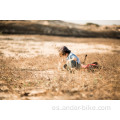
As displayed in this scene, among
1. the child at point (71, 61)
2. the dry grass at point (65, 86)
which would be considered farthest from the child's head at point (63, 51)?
the dry grass at point (65, 86)

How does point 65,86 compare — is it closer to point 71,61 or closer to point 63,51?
point 71,61

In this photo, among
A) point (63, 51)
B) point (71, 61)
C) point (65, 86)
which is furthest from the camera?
point (63, 51)

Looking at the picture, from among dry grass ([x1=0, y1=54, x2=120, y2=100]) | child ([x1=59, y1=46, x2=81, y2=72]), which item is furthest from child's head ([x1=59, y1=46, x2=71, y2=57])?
dry grass ([x1=0, y1=54, x2=120, y2=100])

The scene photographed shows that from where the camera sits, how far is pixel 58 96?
2.18 metres

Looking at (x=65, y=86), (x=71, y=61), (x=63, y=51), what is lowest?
(x=65, y=86)

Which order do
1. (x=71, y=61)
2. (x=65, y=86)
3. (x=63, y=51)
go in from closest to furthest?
(x=65, y=86) < (x=71, y=61) < (x=63, y=51)

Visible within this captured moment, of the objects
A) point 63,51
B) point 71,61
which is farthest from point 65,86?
point 63,51

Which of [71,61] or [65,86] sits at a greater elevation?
[71,61]

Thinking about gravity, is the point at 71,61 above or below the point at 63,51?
below

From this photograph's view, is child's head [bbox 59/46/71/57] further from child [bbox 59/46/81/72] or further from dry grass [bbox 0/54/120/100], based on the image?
dry grass [bbox 0/54/120/100]

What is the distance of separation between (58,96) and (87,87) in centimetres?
74

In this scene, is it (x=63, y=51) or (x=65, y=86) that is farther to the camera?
(x=63, y=51)

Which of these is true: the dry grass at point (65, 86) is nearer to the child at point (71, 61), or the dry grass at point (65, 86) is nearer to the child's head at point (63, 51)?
the child at point (71, 61)

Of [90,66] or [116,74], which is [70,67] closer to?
[90,66]
